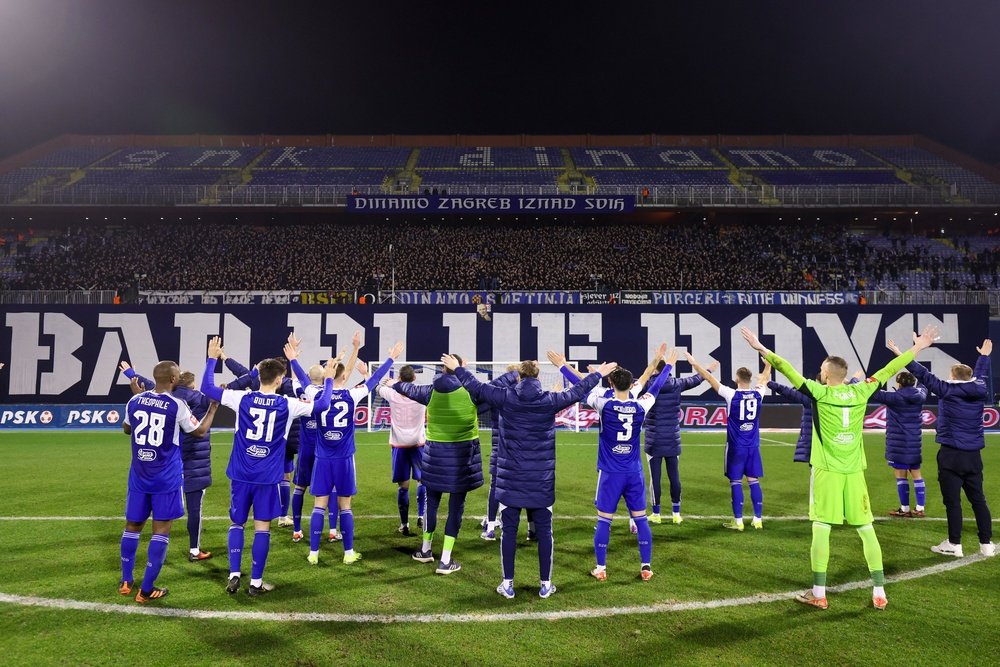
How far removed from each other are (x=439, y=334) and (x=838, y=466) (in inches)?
897

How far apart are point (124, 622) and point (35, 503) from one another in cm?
717

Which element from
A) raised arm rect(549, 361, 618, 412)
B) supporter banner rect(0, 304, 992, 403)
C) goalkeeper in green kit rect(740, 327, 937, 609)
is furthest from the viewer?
supporter banner rect(0, 304, 992, 403)

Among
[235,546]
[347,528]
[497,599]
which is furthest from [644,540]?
[235,546]

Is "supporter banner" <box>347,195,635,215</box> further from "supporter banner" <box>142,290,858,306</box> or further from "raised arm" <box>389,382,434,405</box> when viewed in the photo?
"raised arm" <box>389,382,434,405</box>

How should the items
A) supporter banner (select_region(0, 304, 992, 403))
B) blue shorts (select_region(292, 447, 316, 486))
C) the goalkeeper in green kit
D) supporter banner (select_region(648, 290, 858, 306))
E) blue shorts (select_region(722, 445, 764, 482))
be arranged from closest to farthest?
the goalkeeper in green kit < blue shorts (select_region(292, 447, 316, 486)) < blue shorts (select_region(722, 445, 764, 482)) < supporter banner (select_region(0, 304, 992, 403)) < supporter banner (select_region(648, 290, 858, 306))

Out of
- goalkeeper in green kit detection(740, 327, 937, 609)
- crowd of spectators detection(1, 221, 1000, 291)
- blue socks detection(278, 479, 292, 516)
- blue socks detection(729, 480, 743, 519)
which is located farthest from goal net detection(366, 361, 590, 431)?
goalkeeper in green kit detection(740, 327, 937, 609)

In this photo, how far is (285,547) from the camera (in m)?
8.35

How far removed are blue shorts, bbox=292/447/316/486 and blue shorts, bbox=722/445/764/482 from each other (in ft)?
20.5

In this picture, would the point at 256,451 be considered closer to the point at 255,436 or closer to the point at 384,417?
the point at 255,436

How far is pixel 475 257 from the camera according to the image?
3350 centimetres

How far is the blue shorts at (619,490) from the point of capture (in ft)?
23.1

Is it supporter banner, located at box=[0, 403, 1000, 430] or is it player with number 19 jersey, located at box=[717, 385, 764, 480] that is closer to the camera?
player with number 19 jersey, located at box=[717, 385, 764, 480]

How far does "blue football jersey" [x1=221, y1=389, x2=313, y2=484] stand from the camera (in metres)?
6.34

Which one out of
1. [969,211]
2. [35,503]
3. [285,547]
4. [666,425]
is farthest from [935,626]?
[969,211]
